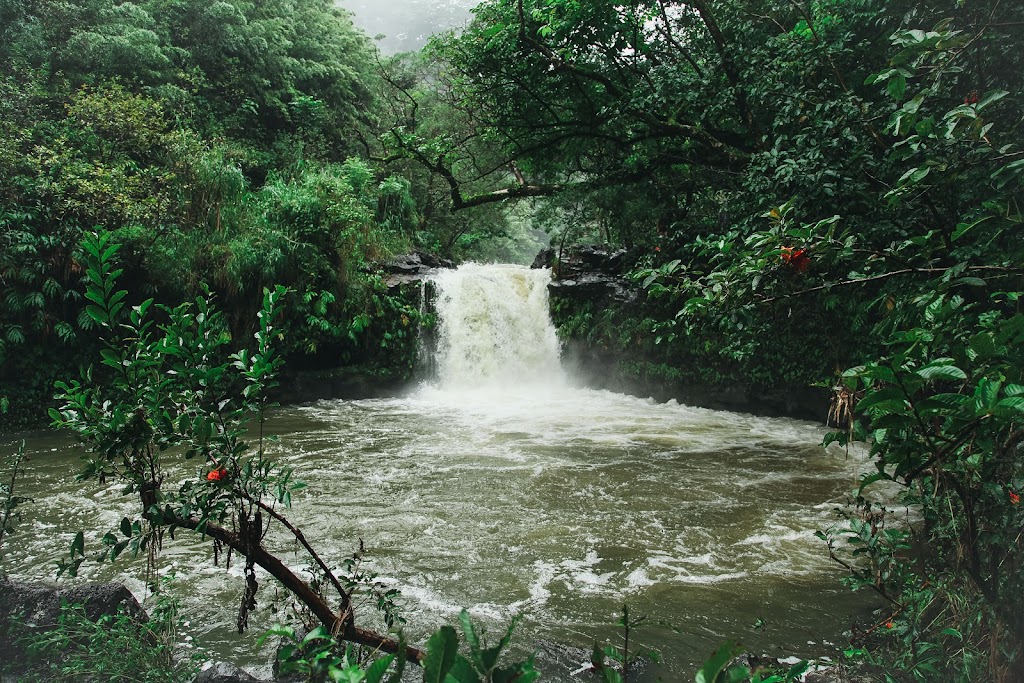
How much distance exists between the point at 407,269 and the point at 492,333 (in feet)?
8.49

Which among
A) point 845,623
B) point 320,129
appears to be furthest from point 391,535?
point 320,129

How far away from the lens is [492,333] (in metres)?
14.1

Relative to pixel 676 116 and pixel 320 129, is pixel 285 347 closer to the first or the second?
pixel 676 116

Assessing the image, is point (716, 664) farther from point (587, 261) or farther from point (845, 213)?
point (587, 261)

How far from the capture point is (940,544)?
302 cm

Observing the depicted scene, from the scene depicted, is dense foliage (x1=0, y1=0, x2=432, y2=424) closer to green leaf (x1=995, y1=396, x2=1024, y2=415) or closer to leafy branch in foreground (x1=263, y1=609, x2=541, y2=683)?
leafy branch in foreground (x1=263, y1=609, x2=541, y2=683)

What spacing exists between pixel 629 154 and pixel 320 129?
12201mm

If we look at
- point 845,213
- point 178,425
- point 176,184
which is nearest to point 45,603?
point 178,425

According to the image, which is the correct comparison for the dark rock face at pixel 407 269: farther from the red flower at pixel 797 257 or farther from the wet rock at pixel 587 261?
the red flower at pixel 797 257

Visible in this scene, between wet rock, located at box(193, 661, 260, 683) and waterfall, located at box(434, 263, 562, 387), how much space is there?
11094mm

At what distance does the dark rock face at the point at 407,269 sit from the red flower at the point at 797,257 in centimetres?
1214

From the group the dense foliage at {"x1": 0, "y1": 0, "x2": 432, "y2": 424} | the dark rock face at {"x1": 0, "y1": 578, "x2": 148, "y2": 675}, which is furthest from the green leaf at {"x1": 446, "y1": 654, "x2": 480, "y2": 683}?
the dense foliage at {"x1": 0, "y1": 0, "x2": 432, "y2": 424}

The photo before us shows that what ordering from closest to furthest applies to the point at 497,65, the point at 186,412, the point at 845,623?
the point at 186,412 < the point at 845,623 < the point at 497,65

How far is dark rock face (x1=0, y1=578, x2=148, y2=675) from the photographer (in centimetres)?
293
